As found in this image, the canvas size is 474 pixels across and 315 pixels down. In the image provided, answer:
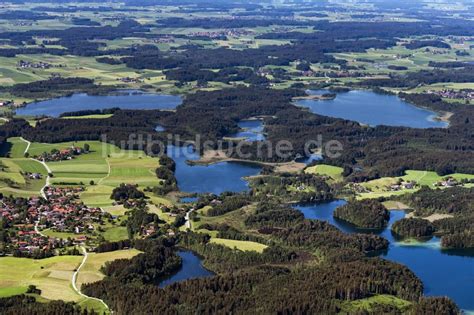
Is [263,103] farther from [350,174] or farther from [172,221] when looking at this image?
[172,221]

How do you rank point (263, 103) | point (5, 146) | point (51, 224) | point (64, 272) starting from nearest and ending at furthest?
point (64, 272)
point (51, 224)
point (5, 146)
point (263, 103)

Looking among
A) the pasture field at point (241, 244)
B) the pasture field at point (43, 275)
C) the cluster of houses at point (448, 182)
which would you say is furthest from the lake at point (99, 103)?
the pasture field at point (43, 275)

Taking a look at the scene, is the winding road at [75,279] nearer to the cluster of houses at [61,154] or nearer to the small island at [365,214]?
the small island at [365,214]

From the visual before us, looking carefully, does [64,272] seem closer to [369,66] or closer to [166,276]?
[166,276]

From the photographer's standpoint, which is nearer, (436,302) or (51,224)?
(436,302)

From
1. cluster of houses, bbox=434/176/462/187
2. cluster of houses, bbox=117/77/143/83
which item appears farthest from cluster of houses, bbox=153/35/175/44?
cluster of houses, bbox=434/176/462/187

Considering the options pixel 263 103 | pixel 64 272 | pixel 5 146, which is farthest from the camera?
pixel 263 103

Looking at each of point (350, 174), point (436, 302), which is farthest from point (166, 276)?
point (350, 174)

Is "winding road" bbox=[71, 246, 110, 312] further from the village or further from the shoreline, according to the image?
the shoreline
